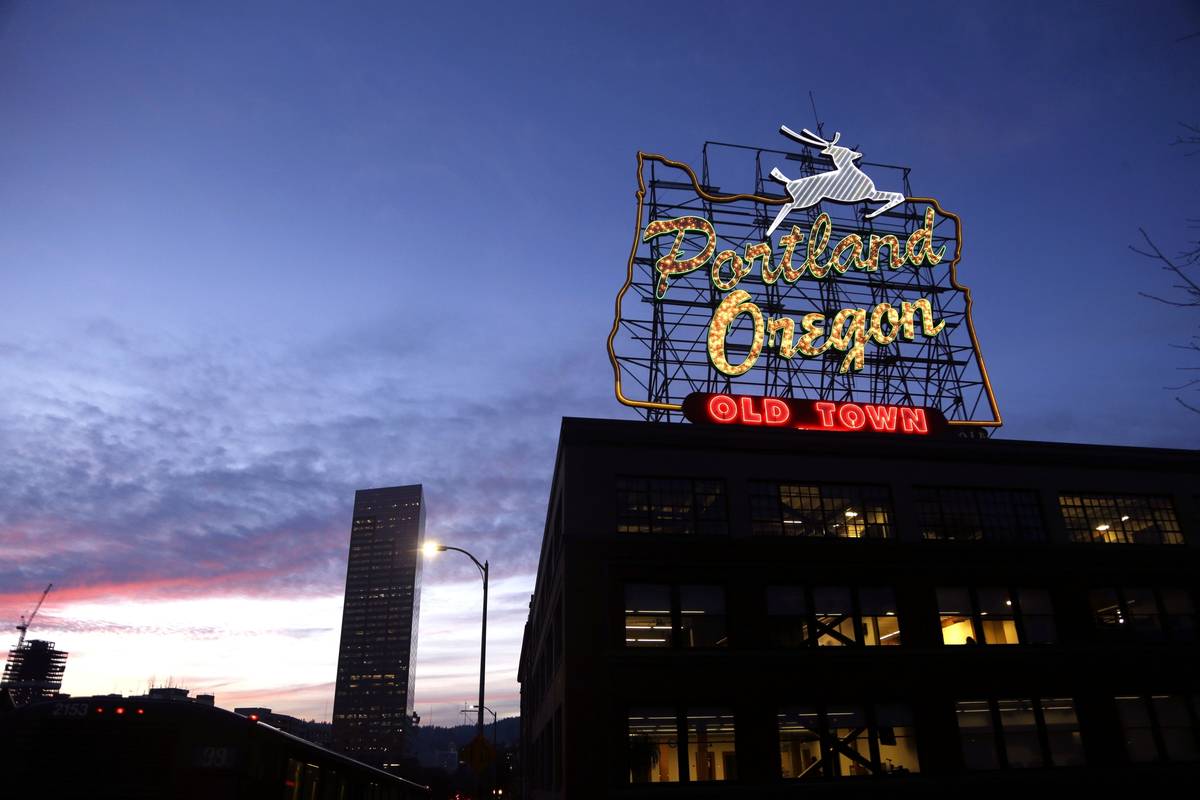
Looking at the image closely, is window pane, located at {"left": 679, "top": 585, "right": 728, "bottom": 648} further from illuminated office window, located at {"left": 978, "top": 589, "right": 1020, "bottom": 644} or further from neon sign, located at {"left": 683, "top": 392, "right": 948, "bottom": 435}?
illuminated office window, located at {"left": 978, "top": 589, "right": 1020, "bottom": 644}

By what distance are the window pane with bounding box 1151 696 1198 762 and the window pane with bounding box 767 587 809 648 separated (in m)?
15.6

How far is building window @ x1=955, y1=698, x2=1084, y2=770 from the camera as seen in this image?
29188mm

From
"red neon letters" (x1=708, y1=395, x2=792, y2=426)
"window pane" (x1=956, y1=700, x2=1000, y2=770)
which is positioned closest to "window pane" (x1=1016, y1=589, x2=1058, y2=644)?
"window pane" (x1=956, y1=700, x2=1000, y2=770)

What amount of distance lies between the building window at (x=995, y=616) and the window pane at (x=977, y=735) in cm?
250

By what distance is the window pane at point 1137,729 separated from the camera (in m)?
30.5

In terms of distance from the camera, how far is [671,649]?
28.1 metres

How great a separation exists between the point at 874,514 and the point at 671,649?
10936 millimetres

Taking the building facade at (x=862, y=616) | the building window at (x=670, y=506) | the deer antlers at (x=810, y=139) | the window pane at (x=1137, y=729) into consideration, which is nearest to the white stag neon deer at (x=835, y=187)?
the deer antlers at (x=810, y=139)

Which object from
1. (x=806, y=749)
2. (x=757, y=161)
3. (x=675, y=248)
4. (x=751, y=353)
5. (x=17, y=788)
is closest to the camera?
→ (x=17, y=788)

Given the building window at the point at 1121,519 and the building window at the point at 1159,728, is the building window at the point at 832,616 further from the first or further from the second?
the building window at the point at 1121,519

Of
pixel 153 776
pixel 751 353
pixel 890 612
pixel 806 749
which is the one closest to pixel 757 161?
pixel 751 353

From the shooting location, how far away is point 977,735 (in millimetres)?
29344

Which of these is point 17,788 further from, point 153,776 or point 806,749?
point 806,749

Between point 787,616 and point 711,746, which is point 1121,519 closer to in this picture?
point 787,616
